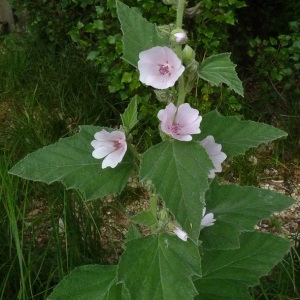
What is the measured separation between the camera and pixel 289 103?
3184 millimetres

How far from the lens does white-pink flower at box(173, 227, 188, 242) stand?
1.07m

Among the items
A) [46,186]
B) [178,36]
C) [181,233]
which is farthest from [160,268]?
[46,186]

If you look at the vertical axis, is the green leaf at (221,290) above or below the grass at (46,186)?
above

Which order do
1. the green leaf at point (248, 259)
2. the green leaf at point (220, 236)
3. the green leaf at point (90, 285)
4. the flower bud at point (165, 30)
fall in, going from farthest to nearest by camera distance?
the green leaf at point (248, 259)
the green leaf at point (90, 285)
the green leaf at point (220, 236)
the flower bud at point (165, 30)

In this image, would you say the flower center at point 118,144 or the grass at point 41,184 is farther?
the grass at point 41,184

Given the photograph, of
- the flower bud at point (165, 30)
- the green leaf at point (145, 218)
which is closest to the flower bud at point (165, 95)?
the flower bud at point (165, 30)

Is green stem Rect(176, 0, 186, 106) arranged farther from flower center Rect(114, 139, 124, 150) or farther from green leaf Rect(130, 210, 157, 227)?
green leaf Rect(130, 210, 157, 227)

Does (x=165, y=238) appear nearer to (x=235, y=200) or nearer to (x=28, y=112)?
(x=235, y=200)

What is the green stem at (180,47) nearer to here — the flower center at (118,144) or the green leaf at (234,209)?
the flower center at (118,144)

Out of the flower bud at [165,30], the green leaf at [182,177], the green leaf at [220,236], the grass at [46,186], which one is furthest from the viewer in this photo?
the grass at [46,186]

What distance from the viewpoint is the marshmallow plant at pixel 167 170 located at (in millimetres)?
971

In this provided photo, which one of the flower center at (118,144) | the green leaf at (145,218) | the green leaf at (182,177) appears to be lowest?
the green leaf at (145,218)

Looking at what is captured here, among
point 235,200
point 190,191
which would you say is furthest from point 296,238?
point 190,191

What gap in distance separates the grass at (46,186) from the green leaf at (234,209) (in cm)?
62
